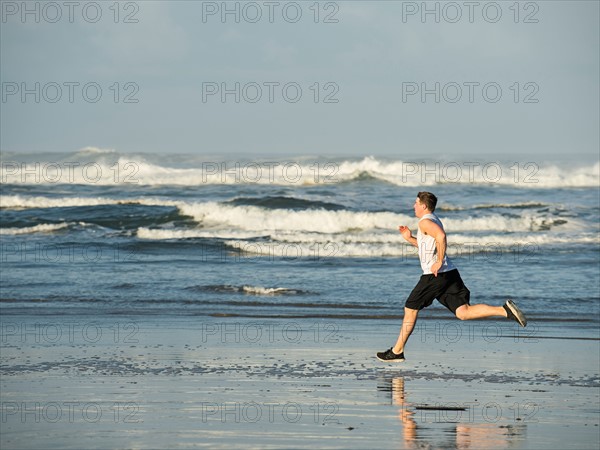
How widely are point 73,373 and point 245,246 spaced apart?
566 inches

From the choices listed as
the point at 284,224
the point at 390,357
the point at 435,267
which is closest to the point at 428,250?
the point at 435,267

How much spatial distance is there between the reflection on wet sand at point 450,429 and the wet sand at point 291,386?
0.04ft

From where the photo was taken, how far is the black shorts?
8.96m

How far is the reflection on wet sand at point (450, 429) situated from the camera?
6387 mm

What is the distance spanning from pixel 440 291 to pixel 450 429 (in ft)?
7.79

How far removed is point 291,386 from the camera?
8250 mm

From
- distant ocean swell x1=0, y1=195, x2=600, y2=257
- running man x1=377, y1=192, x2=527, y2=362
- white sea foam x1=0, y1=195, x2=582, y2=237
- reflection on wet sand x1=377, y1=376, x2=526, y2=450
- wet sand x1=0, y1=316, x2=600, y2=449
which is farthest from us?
white sea foam x1=0, y1=195, x2=582, y2=237

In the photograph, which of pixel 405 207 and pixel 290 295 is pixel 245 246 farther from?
pixel 405 207

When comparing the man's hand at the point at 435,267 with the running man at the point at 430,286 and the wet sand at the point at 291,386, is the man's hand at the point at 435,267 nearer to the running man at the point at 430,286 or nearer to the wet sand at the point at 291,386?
the running man at the point at 430,286

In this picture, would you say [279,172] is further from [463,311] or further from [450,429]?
[450,429]

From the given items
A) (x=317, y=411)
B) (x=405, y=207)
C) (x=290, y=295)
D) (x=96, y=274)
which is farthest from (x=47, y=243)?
(x=317, y=411)

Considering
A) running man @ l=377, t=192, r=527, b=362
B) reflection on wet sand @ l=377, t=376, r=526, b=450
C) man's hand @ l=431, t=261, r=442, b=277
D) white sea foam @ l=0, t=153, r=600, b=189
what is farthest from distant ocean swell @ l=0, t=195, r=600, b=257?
reflection on wet sand @ l=377, t=376, r=526, b=450

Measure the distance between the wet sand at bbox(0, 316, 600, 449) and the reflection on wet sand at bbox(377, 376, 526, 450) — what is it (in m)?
0.01

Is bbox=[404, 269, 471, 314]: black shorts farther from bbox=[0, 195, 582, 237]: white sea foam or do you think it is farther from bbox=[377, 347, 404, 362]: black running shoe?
bbox=[0, 195, 582, 237]: white sea foam
